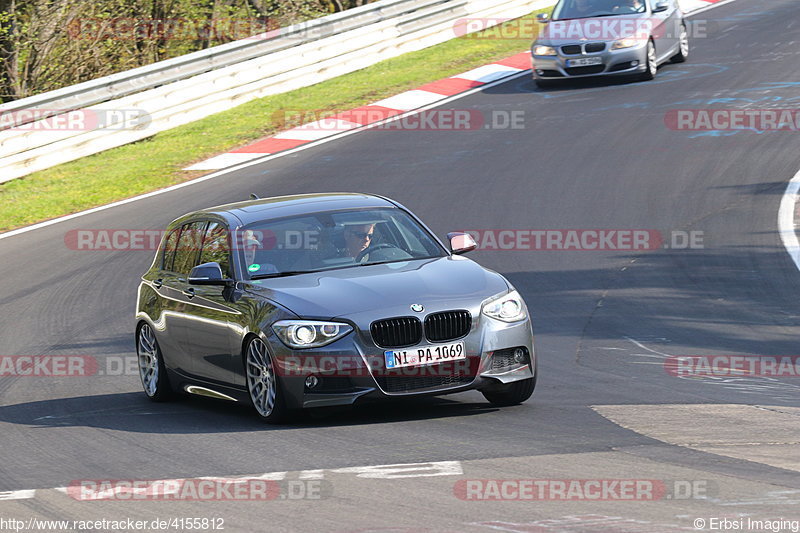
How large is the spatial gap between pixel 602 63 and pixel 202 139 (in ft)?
24.3

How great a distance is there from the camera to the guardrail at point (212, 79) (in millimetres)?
21484

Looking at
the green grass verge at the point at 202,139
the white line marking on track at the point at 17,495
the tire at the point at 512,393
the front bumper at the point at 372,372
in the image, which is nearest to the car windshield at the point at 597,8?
the green grass verge at the point at 202,139

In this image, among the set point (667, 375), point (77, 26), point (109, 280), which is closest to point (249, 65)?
point (77, 26)

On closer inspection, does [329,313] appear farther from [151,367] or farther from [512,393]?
[151,367]

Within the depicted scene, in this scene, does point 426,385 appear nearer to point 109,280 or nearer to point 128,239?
point 109,280

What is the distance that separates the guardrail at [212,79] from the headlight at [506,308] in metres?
14.0

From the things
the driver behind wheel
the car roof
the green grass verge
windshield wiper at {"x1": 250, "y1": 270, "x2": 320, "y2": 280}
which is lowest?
the green grass verge

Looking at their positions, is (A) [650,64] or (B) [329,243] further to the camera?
(A) [650,64]

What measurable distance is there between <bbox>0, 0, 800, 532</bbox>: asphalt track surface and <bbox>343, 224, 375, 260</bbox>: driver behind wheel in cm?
119

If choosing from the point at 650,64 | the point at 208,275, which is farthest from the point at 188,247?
the point at 650,64

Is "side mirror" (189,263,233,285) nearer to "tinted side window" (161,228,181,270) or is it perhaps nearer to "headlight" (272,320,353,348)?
"headlight" (272,320,353,348)

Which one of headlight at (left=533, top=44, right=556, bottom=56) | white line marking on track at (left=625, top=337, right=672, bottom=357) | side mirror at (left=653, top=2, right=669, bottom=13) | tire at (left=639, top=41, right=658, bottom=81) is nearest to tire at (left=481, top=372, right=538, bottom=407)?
white line marking on track at (left=625, top=337, right=672, bottom=357)

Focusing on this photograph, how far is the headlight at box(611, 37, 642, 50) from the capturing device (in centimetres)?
2297

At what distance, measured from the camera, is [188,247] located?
34.2ft
